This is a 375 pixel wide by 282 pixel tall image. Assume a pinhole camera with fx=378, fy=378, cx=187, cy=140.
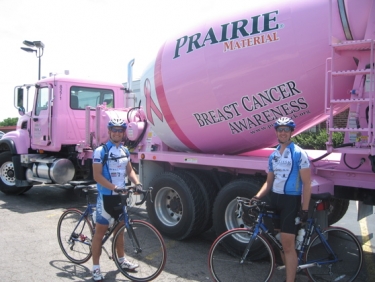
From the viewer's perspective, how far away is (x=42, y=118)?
9.23m

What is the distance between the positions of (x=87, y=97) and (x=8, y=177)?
118 inches

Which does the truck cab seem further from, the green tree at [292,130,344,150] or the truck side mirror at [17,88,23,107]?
the green tree at [292,130,344,150]

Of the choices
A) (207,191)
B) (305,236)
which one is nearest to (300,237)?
(305,236)

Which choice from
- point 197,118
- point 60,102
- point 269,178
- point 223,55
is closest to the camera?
point 269,178

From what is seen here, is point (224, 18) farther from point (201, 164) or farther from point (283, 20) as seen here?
point (201, 164)

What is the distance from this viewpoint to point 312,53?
448 cm

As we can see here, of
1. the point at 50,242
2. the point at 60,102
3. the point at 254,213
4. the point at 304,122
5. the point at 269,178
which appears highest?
the point at 60,102

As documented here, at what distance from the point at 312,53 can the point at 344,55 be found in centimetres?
38

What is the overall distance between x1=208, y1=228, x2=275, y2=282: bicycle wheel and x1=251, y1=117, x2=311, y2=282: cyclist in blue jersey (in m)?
0.24

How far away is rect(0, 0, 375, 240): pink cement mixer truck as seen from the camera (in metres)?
4.18

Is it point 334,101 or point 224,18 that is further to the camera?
point 224,18

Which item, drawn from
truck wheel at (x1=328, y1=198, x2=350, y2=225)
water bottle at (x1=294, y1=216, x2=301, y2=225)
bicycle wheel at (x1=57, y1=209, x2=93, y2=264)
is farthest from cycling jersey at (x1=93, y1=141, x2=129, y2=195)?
truck wheel at (x1=328, y1=198, x2=350, y2=225)

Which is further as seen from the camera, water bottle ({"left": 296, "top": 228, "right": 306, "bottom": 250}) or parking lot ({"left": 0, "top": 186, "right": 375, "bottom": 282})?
parking lot ({"left": 0, "top": 186, "right": 375, "bottom": 282})

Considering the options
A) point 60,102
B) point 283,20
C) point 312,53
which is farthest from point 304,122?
point 60,102
